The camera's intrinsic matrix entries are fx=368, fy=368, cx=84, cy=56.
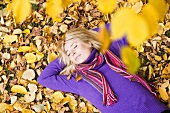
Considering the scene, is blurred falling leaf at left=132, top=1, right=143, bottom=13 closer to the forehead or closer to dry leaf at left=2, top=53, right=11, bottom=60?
the forehead

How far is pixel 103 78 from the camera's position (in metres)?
1.96

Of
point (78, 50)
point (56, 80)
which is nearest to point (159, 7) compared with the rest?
point (78, 50)

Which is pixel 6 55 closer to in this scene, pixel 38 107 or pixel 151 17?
pixel 38 107

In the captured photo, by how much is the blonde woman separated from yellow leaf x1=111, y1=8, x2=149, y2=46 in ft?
4.23

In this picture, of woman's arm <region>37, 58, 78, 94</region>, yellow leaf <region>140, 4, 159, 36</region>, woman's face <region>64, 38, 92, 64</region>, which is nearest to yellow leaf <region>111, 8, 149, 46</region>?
yellow leaf <region>140, 4, 159, 36</region>

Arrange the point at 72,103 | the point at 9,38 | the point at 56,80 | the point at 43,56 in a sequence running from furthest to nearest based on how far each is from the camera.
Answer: the point at 9,38 < the point at 43,56 < the point at 72,103 < the point at 56,80

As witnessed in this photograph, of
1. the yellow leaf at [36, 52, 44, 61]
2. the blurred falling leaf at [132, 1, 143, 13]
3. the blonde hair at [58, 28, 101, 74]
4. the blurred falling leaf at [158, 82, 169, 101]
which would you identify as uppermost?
the yellow leaf at [36, 52, 44, 61]

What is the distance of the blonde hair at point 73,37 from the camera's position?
6.48 feet

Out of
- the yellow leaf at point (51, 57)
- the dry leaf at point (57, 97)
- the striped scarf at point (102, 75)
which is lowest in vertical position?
the striped scarf at point (102, 75)

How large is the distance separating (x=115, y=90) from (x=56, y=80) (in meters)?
0.39

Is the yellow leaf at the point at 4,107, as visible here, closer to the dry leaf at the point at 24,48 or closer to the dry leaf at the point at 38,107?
the dry leaf at the point at 38,107

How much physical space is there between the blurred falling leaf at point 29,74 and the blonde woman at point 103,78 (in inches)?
14.6

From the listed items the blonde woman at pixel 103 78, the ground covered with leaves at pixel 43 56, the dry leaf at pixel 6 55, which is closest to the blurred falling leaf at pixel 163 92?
the ground covered with leaves at pixel 43 56

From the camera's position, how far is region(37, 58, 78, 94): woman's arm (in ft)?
6.98
